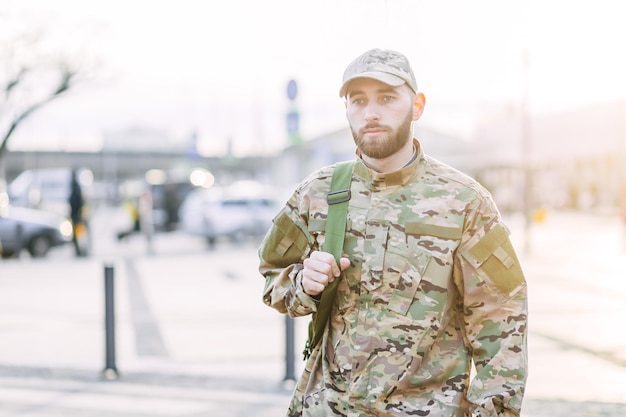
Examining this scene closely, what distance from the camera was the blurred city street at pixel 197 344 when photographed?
20.9 feet

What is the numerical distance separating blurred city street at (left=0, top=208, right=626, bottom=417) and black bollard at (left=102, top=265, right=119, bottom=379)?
0.24 ft

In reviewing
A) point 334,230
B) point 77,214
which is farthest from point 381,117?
point 77,214

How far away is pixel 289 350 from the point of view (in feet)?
22.5

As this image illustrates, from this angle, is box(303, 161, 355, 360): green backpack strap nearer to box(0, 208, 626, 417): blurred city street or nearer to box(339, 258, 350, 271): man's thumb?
box(339, 258, 350, 271): man's thumb

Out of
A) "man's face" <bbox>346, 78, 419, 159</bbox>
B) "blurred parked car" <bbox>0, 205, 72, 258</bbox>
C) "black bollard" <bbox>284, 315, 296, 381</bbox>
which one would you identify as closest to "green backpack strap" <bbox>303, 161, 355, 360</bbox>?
"man's face" <bbox>346, 78, 419, 159</bbox>

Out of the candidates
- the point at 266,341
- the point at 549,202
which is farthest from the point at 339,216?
the point at 549,202

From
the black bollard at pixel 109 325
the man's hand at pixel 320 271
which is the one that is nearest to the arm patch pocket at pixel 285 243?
the man's hand at pixel 320 271

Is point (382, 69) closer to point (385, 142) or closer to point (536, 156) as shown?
point (385, 142)

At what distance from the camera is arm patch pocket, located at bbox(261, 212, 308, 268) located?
276cm

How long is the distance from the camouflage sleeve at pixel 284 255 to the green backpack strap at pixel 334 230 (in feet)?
0.26

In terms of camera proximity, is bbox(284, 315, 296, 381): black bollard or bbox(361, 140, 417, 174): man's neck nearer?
bbox(361, 140, 417, 174): man's neck

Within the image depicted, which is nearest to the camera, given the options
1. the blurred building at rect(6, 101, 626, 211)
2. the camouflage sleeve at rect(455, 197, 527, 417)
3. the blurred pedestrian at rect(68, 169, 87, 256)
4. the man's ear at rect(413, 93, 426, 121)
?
the camouflage sleeve at rect(455, 197, 527, 417)

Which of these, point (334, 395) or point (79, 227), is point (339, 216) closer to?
point (334, 395)

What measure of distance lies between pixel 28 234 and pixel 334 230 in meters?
20.4
